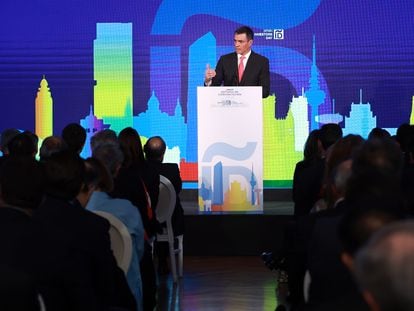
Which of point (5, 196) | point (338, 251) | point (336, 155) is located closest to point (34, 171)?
point (5, 196)

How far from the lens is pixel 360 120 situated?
9.89m

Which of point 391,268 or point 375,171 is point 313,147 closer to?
point 375,171

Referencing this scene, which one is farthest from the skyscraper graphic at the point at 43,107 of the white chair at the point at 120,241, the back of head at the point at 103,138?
the white chair at the point at 120,241

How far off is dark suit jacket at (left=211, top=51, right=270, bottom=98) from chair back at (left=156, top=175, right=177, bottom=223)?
4.62ft

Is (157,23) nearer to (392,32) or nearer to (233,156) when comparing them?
(392,32)

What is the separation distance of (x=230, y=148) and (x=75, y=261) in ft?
15.4

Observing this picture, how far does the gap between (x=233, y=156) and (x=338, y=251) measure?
473 centimetres

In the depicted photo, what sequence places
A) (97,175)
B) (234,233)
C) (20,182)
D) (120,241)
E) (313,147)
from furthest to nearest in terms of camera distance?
(234,233) < (313,147) < (97,175) < (120,241) < (20,182)

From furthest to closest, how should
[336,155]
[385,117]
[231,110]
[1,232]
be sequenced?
[385,117], [231,110], [336,155], [1,232]

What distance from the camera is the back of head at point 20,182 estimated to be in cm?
261

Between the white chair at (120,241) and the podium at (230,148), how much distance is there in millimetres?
3638

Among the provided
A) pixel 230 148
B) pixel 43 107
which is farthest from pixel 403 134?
pixel 43 107

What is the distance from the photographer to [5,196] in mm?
2600

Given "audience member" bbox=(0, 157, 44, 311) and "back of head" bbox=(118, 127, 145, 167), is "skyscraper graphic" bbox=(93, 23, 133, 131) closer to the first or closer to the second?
"back of head" bbox=(118, 127, 145, 167)
